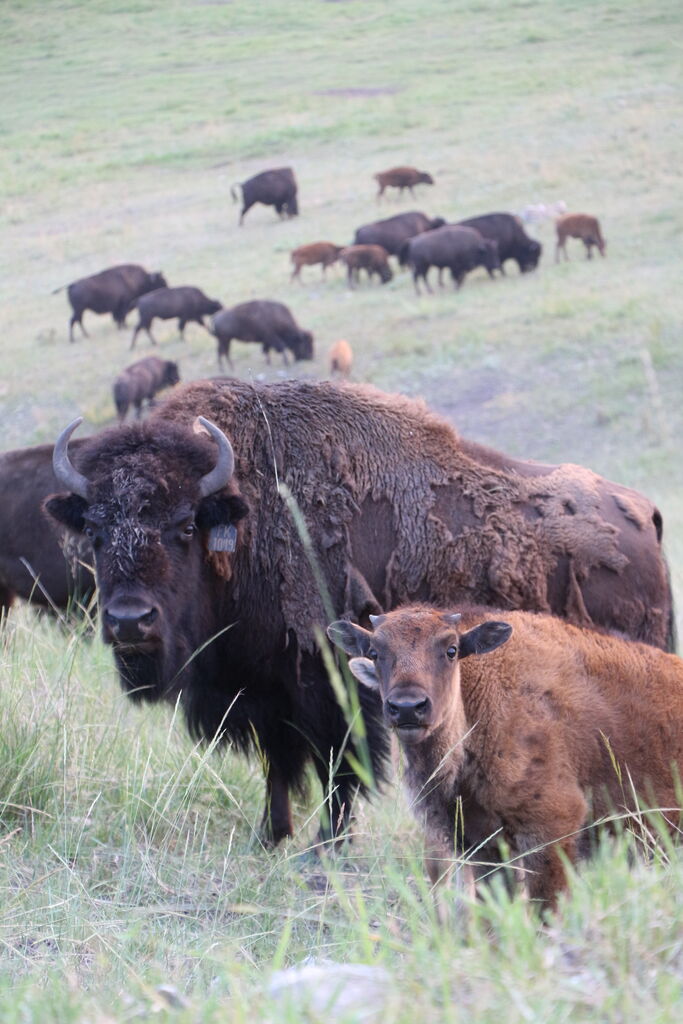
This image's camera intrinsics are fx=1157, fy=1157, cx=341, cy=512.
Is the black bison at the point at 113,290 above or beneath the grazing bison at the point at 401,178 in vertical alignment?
beneath

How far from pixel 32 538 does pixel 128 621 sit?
2926 millimetres

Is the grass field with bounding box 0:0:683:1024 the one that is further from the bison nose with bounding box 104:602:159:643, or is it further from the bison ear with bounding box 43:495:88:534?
the bison ear with bounding box 43:495:88:534

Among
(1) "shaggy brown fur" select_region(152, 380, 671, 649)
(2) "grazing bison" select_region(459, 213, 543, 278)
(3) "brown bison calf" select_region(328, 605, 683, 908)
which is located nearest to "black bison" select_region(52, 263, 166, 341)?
(2) "grazing bison" select_region(459, 213, 543, 278)

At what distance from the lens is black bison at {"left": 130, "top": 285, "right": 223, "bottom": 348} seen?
1881cm

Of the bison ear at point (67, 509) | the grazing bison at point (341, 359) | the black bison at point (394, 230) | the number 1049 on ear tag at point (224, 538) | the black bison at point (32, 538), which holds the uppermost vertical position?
the bison ear at point (67, 509)

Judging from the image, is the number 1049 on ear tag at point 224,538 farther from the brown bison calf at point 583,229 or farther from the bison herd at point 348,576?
the brown bison calf at point 583,229

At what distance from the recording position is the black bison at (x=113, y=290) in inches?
598

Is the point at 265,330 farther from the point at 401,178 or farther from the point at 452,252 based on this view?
the point at 452,252

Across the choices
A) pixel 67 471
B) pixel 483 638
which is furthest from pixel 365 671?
pixel 67 471

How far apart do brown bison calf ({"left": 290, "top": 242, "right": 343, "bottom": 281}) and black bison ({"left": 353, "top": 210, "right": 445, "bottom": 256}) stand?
1905 mm

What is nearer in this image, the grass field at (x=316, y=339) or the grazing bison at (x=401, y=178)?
the grass field at (x=316, y=339)

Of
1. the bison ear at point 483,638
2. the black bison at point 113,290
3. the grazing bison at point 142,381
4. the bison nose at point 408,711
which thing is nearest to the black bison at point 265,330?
the black bison at point 113,290

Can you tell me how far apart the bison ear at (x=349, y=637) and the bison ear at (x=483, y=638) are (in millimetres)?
352

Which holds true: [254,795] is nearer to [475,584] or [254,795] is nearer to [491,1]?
[475,584]
